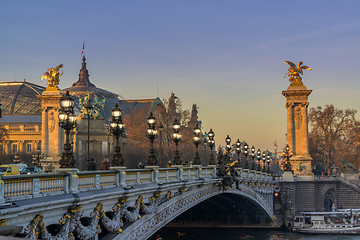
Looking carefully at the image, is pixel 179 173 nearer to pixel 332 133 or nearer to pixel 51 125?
pixel 51 125

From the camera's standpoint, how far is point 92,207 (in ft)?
61.3

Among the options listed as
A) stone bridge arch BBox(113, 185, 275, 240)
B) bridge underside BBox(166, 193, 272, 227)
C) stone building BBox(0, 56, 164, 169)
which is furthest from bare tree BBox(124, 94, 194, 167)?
stone bridge arch BBox(113, 185, 275, 240)

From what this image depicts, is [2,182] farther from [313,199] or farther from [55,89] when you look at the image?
[55,89]

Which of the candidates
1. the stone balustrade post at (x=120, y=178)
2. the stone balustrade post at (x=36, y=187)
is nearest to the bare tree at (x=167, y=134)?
the stone balustrade post at (x=120, y=178)

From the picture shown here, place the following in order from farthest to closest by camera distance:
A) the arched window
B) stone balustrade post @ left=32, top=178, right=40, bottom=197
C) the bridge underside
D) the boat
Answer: the arched window, the boat, the bridge underside, stone balustrade post @ left=32, top=178, right=40, bottom=197

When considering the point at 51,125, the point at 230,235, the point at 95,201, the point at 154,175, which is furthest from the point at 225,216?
the point at 95,201

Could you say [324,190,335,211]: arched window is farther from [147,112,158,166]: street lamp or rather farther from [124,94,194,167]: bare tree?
[147,112,158,166]: street lamp

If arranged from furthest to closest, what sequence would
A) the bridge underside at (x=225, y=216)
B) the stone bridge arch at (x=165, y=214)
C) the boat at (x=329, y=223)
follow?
the boat at (x=329, y=223) → the bridge underside at (x=225, y=216) → the stone bridge arch at (x=165, y=214)

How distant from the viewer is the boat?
66688 mm

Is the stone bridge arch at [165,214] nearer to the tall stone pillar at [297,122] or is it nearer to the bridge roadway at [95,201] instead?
the bridge roadway at [95,201]

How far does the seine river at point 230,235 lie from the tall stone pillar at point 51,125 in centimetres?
3059

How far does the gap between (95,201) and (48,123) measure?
72.1 m

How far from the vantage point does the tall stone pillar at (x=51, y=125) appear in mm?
87562

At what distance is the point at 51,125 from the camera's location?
88938 millimetres
